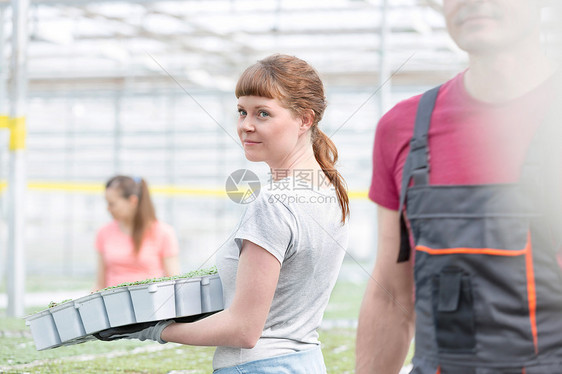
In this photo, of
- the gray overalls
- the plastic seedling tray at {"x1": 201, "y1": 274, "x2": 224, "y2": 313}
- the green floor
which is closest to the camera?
the gray overalls

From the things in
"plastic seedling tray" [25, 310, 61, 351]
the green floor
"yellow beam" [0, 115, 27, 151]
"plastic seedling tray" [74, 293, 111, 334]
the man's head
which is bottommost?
the green floor

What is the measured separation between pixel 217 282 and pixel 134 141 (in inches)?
520

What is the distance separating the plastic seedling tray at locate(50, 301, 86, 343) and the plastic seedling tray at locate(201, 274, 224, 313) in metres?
0.26

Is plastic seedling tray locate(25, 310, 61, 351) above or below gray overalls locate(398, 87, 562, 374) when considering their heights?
below

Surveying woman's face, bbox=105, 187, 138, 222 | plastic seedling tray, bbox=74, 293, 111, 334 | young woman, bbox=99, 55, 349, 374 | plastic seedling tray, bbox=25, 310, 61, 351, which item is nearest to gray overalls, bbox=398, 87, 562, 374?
young woman, bbox=99, 55, 349, 374

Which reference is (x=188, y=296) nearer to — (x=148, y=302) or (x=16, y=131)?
(x=148, y=302)

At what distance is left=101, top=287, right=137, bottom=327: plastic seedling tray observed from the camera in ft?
5.12

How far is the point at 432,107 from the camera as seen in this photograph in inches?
45.3

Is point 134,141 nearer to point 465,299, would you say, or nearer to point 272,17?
point 272,17

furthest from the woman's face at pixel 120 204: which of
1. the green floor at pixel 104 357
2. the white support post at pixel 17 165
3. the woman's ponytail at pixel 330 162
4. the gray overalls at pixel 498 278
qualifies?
the gray overalls at pixel 498 278

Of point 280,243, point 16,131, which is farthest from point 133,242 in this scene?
point 280,243

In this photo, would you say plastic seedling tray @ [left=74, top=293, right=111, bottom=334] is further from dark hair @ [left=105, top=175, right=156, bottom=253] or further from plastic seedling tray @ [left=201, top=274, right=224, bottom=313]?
dark hair @ [left=105, top=175, right=156, bottom=253]

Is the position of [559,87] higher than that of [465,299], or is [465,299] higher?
[559,87]

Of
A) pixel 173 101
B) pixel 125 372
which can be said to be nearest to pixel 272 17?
pixel 173 101
